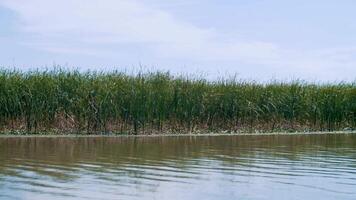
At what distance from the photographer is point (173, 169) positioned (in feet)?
34.0

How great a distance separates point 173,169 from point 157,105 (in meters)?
9.43

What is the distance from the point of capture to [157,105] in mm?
19719

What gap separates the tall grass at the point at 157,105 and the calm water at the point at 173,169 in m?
2.35

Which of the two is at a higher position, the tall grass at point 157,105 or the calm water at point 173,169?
the tall grass at point 157,105

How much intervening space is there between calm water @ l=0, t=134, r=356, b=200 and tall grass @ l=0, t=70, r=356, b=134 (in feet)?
7.71

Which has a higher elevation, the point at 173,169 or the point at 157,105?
the point at 157,105

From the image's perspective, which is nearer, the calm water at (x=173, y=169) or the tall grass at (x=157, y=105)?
the calm water at (x=173, y=169)

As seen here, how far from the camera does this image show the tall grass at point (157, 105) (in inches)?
731

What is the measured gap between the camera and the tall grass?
18.6 m

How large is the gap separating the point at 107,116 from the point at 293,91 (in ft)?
23.6

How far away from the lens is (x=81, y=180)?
8.86 metres

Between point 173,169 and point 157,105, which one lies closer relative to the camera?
point 173,169

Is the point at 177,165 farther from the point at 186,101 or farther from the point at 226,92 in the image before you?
the point at 226,92

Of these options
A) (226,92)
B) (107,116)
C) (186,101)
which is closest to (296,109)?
(226,92)
